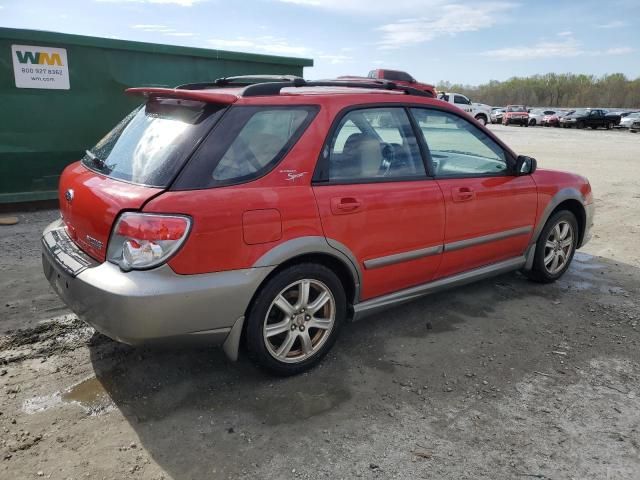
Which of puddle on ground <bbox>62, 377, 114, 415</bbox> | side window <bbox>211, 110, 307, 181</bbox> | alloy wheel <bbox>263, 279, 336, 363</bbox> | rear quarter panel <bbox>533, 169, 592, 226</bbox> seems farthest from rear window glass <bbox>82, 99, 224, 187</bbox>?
rear quarter panel <bbox>533, 169, 592, 226</bbox>

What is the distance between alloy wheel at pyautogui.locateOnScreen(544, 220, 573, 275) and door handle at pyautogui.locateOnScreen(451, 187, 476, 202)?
50.2 inches

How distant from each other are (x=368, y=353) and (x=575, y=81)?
3705 inches

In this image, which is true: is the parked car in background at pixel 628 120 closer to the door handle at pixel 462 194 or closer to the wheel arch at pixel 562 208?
the wheel arch at pixel 562 208

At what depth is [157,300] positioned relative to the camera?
248 cm

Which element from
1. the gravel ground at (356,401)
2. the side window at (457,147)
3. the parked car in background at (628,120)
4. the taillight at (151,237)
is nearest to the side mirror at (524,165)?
the side window at (457,147)

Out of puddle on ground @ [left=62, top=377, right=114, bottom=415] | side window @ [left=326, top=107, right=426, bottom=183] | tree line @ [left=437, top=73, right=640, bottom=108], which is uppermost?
tree line @ [left=437, top=73, right=640, bottom=108]

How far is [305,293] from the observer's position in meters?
3.03

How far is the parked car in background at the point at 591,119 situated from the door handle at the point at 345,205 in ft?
134

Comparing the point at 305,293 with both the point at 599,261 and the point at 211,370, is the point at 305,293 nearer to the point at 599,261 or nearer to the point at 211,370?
the point at 211,370

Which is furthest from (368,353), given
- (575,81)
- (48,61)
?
(575,81)

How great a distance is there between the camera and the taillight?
98.3 inches

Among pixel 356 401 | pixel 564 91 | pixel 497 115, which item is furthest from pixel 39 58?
pixel 564 91

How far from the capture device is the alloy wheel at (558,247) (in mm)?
4672

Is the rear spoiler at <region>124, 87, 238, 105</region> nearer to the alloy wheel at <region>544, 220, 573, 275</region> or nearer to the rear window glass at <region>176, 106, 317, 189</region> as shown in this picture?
the rear window glass at <region>176, 106, 317, 189</region>
